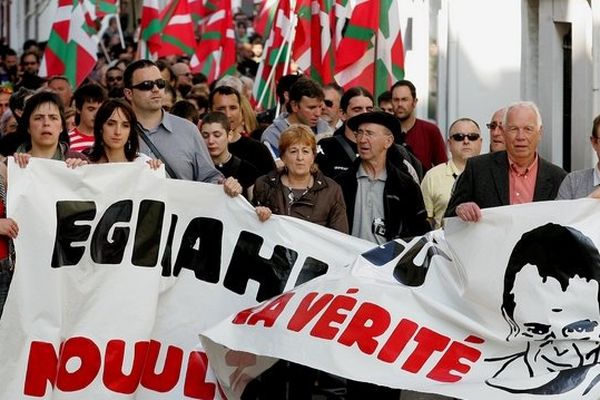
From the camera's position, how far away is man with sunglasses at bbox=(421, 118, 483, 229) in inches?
546

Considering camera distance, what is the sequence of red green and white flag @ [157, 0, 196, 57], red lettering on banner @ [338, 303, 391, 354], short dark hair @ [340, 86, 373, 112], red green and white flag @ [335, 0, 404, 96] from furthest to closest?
red green and white flag @ [157, 0, 196, 57] < red green and white flag @ [335, 0, 404, 96] < short dark hair @ [340, 86, 373, 112] < red lettering on banner @ [338, 303, 391, 354]

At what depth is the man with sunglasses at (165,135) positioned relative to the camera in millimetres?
12258

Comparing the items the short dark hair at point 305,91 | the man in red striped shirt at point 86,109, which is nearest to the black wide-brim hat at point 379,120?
the man in red striped shirt at point 86,109

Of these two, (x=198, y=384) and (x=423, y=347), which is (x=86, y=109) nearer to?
(x=198, y=384)

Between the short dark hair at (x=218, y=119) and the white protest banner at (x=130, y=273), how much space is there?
2133 millimetres

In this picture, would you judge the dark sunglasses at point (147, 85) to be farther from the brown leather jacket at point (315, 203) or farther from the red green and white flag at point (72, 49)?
the red green and white flag at point (72, 49)

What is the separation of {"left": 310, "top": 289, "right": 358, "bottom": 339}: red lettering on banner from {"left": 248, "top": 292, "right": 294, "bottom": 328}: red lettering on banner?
24 centimetres

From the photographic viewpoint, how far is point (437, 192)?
13891 mm

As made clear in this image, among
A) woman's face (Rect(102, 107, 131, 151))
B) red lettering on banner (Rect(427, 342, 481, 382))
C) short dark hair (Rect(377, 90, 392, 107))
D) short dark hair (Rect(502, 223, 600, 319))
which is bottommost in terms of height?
red lettering on banner (Rect(427, 342, 481, 382))

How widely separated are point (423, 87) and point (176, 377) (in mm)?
10892

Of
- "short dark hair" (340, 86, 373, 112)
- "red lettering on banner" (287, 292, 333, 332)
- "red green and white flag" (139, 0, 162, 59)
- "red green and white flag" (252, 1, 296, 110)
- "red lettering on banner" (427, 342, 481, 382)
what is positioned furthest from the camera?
"red green and white flag" (139, 0, 162, 59)

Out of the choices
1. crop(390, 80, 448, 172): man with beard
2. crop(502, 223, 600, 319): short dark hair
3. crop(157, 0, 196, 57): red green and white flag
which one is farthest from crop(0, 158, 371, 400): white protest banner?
crop(157, 0, 196, 57): red green and white flag

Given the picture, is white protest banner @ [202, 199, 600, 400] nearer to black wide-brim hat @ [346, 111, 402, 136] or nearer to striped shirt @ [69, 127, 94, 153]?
black wide-brim hat @ [346, 111, 402, 136]

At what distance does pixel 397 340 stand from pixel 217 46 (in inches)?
545
